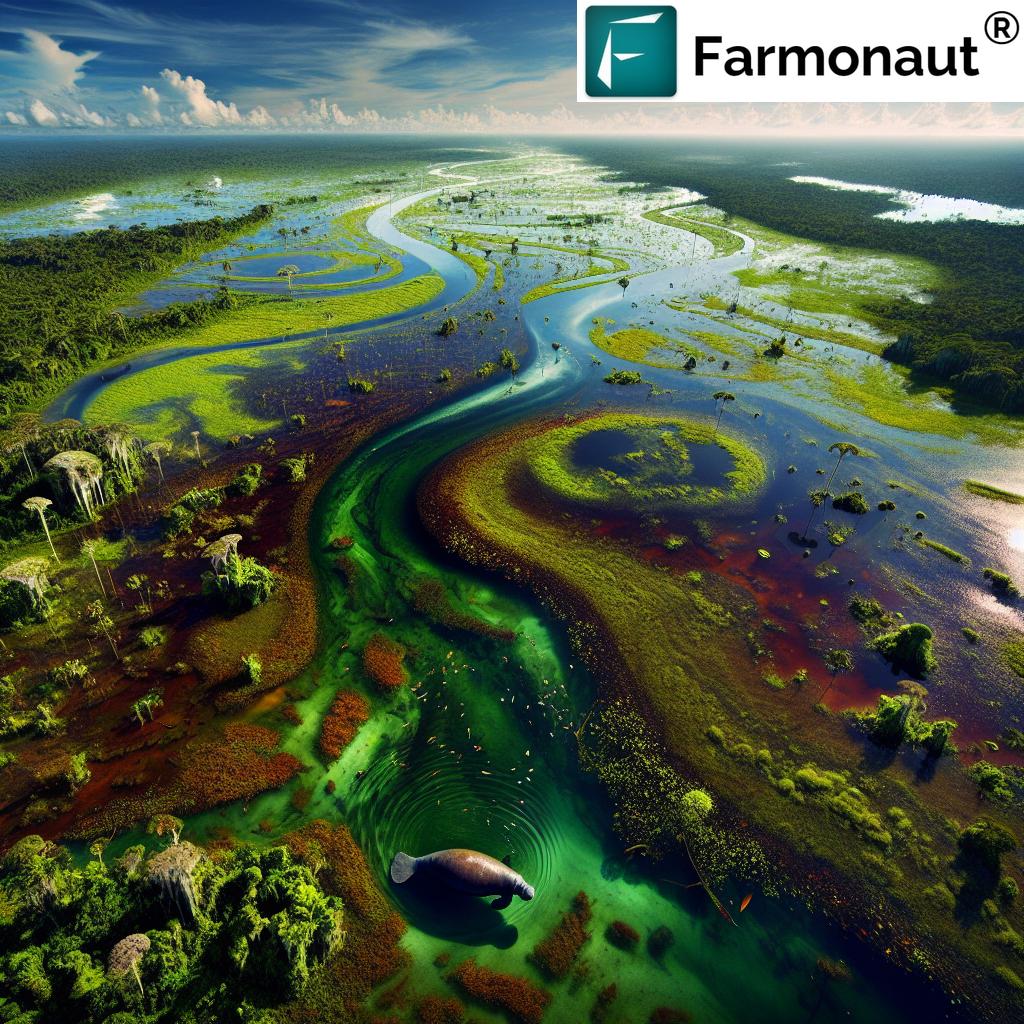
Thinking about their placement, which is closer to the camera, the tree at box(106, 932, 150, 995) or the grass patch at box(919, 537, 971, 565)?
the tree at box(106, 932, 150, 995)

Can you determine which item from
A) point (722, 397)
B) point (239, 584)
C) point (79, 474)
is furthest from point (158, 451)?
point (722, 397)

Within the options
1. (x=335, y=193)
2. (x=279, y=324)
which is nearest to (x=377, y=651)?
(x=279, y=324)

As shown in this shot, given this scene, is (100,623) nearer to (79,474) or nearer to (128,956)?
(79,474)

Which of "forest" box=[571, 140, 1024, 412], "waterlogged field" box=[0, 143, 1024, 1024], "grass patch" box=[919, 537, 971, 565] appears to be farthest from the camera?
"forest" box=[571, 140, 1024, 412]

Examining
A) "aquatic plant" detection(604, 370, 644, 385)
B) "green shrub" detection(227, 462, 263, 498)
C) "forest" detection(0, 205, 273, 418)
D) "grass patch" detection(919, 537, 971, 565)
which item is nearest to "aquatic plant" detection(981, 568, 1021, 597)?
"grass patch" detection(919, 537, 971, 565)

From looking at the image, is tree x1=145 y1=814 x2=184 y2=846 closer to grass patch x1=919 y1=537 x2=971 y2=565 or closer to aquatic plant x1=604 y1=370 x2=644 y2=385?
grass patch x1=919 y1=537 x2=971 y2=565

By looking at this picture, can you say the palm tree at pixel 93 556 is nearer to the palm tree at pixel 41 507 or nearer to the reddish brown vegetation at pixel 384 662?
the palm tree at pixel 41 507
